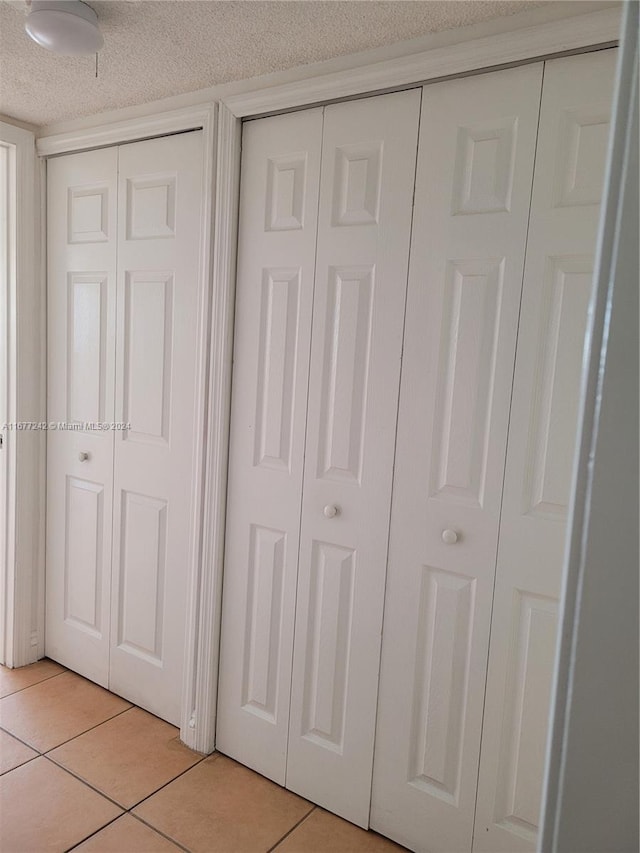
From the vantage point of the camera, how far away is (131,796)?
5.86ft

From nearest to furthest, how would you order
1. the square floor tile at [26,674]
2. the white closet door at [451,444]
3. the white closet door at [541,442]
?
the white closet door at [541,442]
the white closet door at [451,444]
the square floor tile at [26,674]

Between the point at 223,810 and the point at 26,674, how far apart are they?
1164 millimetres

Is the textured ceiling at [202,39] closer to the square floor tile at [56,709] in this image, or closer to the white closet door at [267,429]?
the white closet door at [267,429]

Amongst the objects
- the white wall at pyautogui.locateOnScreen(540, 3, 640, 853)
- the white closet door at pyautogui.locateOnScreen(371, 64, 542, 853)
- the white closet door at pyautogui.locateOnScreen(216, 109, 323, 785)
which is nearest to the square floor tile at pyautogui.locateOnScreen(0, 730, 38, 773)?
the white closet door at pyautogui.locateOnScreen(216, 109, 323, 785)

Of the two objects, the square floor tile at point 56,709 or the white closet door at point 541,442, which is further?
the square floor tile at point 56,709

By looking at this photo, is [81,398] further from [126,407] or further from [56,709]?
[56,709]

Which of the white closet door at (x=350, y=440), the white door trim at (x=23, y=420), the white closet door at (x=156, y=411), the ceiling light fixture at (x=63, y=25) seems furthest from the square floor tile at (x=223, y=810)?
the ceiling light fixture at (x=63, y=25)

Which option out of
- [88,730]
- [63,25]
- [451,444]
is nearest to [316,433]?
[451,444]

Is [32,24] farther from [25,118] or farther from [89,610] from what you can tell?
[89,610]

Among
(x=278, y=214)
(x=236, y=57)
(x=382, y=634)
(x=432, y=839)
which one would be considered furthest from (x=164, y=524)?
(x=236, y=57)

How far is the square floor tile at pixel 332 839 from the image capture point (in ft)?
5.34

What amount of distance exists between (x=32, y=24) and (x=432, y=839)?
7.69 feet

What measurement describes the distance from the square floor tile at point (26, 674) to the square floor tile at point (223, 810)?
0.89 m

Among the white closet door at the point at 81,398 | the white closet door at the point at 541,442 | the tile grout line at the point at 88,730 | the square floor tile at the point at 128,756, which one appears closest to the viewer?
the white closet door at the point at 541,442
